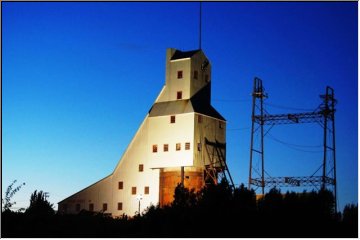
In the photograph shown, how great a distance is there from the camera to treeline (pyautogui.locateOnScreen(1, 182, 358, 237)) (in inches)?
1406

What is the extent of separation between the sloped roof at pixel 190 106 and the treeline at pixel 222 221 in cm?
1142

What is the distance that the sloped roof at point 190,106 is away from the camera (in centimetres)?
5394

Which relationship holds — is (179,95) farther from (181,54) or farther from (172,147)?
(172,147)

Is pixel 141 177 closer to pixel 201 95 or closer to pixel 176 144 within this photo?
pixel 176 144

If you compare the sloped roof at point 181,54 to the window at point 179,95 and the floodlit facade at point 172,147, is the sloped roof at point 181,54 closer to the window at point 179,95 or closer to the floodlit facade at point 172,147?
the floodlit facade at point 172,147

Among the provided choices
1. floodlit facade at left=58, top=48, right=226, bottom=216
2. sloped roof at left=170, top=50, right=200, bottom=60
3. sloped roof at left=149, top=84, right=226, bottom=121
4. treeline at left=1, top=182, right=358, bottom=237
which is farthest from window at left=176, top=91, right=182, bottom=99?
treeline at left=1, top=182, right=358, bottom=237

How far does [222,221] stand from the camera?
37906 mm

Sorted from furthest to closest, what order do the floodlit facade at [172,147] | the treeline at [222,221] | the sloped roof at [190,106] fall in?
the sloped roof at [190,106]
the floodlit facade at [172,147]
the treeline at [222,221]

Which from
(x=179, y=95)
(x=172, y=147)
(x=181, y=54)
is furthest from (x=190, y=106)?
(x=181, y=54)

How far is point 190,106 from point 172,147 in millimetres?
3688

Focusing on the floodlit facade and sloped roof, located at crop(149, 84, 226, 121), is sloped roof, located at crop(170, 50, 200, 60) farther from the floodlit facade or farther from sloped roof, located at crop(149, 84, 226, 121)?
sloped roof, located at crop(149, 84, 226, 121)

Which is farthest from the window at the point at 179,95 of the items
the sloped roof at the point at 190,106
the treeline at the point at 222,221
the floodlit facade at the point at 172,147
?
the treeline at the point at 222,221

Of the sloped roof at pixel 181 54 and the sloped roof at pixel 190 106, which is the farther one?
the sloped roof at pixel 181 54

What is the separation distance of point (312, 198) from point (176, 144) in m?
15.9
